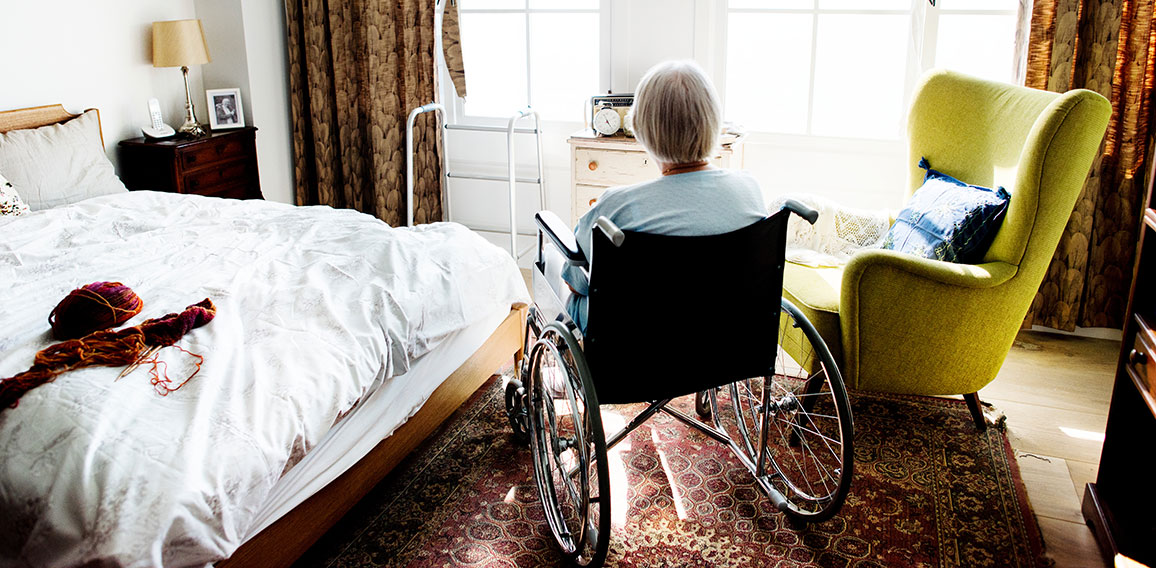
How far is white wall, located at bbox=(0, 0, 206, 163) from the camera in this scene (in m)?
3.37

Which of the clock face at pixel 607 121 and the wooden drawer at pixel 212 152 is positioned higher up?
the clock face at pixel 607 121

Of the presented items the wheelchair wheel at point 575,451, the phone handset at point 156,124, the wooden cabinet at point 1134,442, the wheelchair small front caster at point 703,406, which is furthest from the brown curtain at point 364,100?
the wooden cabinet at point 1134,442

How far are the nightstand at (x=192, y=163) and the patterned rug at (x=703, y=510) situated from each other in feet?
6.43

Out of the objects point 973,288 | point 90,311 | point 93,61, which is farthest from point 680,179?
point 93,61

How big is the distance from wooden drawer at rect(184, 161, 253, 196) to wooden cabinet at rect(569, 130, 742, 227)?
5.47 ft

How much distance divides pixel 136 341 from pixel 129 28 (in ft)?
8.57

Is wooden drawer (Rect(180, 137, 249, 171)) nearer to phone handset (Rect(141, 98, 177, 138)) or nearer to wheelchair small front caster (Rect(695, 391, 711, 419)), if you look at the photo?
phone handset (Rect(141, 98, 177, 138))

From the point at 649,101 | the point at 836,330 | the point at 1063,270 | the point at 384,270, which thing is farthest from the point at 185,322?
the point at 1063,270

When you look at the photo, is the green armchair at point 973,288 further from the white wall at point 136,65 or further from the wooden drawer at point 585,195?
the white wall at point 136,65

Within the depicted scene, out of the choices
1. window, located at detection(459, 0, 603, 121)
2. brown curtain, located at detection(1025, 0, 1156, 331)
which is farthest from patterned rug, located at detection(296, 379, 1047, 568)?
window, located at detection(459, 0, 603, 121)

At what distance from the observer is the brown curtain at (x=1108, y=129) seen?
3.11 metres

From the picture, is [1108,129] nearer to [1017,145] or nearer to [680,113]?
[1017,145]

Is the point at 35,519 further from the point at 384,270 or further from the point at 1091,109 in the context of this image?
the point at 1091,109

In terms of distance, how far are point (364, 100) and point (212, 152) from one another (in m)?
0.82
